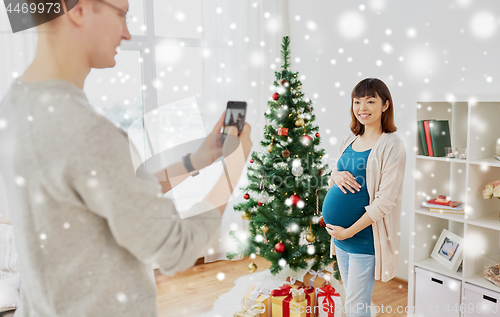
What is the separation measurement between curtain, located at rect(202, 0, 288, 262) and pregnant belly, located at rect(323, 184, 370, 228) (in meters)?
1.44

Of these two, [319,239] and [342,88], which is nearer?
[319,239]

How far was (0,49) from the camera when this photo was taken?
8.68ft

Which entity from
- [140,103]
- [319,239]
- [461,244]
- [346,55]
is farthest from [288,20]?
[461,244]

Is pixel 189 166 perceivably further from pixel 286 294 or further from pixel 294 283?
pixel 294 283

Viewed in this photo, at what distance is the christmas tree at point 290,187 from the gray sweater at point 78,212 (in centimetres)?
200

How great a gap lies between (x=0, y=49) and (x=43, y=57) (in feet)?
8.50

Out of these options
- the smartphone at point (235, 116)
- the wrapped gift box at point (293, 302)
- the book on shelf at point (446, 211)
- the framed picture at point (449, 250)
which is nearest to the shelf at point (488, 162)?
the book on shelf at point (446, 211)

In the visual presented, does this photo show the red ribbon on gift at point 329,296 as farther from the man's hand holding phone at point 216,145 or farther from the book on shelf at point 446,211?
the man's hand holding phone at point 216,145

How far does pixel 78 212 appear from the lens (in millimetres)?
566

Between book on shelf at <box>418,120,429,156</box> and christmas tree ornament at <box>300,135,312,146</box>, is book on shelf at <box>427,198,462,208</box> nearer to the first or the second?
book on shelf at <box>418,120,429,156</box>

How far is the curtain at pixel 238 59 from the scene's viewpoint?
349 centimetres

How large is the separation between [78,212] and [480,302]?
2305 millimetres

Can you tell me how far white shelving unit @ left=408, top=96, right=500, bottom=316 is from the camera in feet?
7.00

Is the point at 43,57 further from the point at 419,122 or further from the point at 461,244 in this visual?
the point at 461,244
